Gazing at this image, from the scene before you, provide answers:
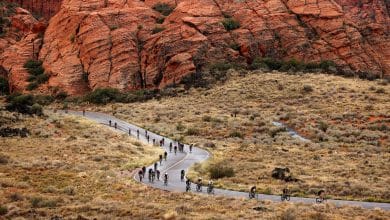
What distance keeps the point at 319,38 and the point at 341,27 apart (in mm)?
4253

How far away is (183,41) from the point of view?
3238 inches

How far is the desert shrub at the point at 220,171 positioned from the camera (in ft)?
115

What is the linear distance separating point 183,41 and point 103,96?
53.3ft

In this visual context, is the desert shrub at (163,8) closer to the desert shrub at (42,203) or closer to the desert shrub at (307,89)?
the desert shrub at (307,89)

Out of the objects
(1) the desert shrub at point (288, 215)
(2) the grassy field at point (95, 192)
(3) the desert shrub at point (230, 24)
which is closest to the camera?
(1) the desert shrub at point (288, 215)

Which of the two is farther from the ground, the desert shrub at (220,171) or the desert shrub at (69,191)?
the desert shrub at (69,191)

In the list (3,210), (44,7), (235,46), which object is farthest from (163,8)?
(3,210)

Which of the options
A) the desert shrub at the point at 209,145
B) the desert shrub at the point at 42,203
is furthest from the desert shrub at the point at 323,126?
the desert shrub at the point at 42,203

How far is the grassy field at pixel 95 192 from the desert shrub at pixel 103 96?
28.8 m

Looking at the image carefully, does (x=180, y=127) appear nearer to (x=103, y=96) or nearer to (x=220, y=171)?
(x=103, y=96)

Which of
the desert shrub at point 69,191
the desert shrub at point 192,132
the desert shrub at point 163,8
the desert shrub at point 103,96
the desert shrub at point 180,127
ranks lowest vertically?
the desert shrub at point 103,96

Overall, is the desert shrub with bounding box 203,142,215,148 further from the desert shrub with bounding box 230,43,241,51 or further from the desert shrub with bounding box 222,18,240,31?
the desert shrub with bounding box 222,18,240,31

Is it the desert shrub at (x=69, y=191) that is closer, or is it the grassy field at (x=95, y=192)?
the grassy field at (x=95, y=192)

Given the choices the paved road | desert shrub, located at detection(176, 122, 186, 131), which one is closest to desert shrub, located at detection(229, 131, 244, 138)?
desert shrub, located at detection(176, 122, 186, 131)
